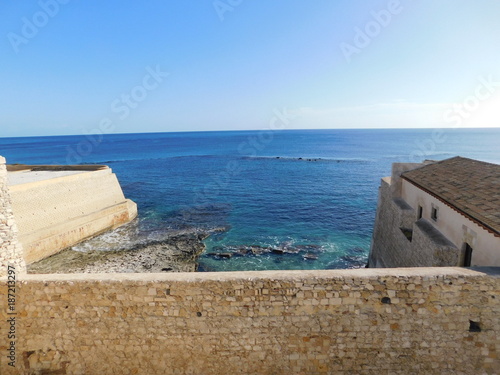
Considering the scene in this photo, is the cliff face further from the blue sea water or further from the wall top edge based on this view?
the wall top edge

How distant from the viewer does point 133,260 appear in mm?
18672

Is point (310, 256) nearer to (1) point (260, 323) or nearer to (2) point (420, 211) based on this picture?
(2) point (420, 211)

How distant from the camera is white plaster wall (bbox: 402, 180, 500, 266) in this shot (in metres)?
6.99

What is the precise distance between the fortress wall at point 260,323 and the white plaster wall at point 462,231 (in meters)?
1.51

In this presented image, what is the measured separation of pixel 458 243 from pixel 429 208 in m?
2.28

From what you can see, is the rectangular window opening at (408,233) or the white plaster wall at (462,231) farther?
the rectangular window opening at (408,233)

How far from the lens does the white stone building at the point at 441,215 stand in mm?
7441

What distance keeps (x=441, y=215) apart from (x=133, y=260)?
55.7 feet

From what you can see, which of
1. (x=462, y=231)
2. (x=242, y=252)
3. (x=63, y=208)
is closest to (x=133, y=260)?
(x=242, y=252)

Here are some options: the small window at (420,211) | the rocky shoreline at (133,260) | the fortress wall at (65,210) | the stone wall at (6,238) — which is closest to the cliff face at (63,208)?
the fortress wall at (65,210)

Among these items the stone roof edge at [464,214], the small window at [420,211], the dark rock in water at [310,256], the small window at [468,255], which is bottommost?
the dark rock in water at [310,256]

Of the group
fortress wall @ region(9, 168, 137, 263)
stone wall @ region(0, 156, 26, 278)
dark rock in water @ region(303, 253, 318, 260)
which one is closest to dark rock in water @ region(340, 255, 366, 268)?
dark rock in water @ region(303, 253, 318, 260)

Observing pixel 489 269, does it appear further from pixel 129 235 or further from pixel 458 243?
pixel 129 235

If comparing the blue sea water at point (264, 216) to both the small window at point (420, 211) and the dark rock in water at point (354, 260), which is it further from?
the small window at point (420, 211)
